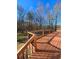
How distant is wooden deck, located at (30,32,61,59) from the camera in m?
2.03

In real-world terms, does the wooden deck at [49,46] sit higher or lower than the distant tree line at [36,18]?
lower

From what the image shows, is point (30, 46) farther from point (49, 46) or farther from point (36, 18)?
point (36, 18)

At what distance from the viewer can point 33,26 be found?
2021 mm

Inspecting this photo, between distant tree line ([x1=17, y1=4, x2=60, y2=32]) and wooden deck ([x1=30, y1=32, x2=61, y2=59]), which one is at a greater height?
distant tree line ([x1=17, y1=4, x2=60, y2=32])

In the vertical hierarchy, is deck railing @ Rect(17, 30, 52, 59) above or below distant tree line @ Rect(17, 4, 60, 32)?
below

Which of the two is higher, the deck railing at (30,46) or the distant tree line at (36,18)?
the distant tree line at (36,18)

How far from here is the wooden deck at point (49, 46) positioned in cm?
203

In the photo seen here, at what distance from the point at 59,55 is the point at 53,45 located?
0.50 feet

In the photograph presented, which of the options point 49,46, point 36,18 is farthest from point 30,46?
point 36,18

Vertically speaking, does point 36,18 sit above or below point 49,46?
above

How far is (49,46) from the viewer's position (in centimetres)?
204
